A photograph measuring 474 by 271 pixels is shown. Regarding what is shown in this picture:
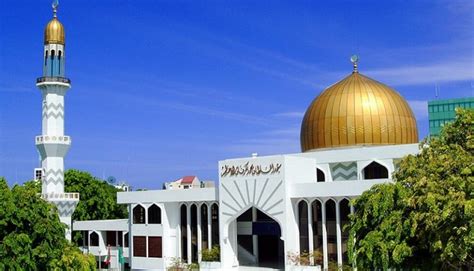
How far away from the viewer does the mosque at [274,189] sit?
31.4 meters

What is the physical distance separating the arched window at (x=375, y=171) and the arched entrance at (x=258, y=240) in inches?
203

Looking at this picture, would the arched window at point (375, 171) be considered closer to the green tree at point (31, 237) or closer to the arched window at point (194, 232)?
the arched window at point (194, 232)

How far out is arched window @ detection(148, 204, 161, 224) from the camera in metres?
37.3

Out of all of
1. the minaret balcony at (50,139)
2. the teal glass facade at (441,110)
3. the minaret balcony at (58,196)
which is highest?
the teal glass facade at (441,110)

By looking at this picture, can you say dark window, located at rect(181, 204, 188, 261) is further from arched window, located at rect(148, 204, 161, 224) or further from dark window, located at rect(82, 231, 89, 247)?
dark window, located at rect(82, 231, 89, 247)

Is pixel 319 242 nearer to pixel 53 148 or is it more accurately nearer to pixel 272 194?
pixel 272 194

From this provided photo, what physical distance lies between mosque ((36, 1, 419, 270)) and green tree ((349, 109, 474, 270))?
335 inches

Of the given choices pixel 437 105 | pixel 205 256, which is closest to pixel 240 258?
pixel 205 256

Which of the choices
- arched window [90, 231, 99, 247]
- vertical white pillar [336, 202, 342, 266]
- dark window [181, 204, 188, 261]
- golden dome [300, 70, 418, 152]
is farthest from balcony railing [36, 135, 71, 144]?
vertical white pillar [336, 202, 342, 266]

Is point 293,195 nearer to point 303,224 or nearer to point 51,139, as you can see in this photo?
point 303,224

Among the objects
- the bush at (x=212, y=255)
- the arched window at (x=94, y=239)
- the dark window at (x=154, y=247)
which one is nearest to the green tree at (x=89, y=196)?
the arched window at (x=94, y=239)

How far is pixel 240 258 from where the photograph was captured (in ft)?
Answer: 115

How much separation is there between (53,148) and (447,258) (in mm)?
23785

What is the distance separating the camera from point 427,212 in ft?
61.2
